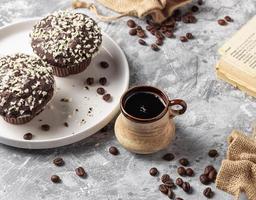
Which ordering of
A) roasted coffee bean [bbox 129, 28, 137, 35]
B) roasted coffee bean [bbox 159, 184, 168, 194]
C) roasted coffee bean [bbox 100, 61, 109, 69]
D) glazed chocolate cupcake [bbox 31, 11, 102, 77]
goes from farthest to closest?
1. roasted coffee bean [bbox 129, 28, 137, 35]
2. roasted coffee bean [bbox 100, 61, 109, 69]
3. glazed chocolate cupcake [bbox 31, 11, 102, 77]
4. roasted coffee bean [bbox 159, 184, 168, 194]

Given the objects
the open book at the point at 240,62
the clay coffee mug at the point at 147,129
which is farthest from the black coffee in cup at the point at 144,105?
the open book at the point at 240,62

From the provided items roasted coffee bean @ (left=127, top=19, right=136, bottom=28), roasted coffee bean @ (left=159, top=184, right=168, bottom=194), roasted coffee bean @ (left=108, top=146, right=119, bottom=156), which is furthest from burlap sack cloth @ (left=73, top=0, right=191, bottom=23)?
roasted coffee bean @ (left=159, top=184, right=168, bottom=194)

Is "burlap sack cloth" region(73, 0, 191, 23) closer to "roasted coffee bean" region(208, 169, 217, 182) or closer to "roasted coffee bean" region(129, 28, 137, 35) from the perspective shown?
"roasted coffee bean" region(129, 28, 137, 35)

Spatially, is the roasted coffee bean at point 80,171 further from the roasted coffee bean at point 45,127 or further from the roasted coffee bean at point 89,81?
the roasted coffee bean at point 89,81

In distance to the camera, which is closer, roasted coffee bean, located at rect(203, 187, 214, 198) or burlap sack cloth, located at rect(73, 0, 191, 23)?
roasted coffee bean, located at rect(203, 187, 214, 198)

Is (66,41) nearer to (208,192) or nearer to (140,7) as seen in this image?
(140,7)

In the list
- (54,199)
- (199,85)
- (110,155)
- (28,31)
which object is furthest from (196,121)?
(28,31)

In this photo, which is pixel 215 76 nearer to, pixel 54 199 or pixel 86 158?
pixel 86 158
